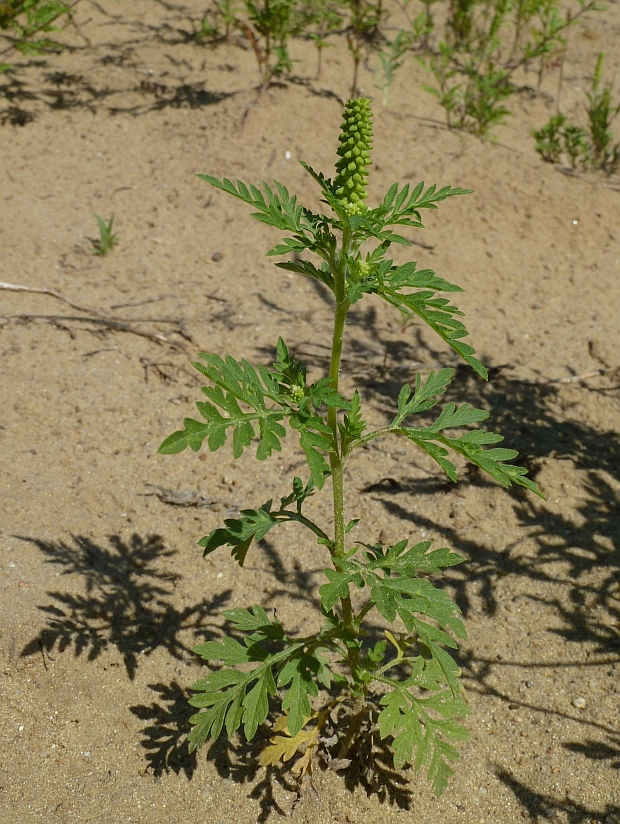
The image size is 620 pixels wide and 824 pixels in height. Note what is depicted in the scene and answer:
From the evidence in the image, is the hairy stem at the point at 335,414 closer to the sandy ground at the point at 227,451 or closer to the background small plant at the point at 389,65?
the sandy ground at the point at 227,451

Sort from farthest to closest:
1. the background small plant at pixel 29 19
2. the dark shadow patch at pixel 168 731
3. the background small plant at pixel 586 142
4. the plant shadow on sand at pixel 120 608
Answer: the background small plant at pixel 586 142 < the background small plant at pixel 29 19 < the plant shadow on sand at pixel 120 608 < the dark shadow patch at pixel 168 731

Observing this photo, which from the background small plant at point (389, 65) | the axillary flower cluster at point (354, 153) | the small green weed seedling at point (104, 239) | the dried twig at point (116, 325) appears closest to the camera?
the axillary flower cluster at point (354, 153)

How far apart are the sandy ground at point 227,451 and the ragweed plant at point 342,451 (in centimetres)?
40

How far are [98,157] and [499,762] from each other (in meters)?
4.87

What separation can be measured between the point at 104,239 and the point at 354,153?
3.34 metres

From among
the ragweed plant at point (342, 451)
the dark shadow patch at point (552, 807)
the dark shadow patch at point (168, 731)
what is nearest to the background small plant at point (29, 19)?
the ragweed plant at point (342, 451)

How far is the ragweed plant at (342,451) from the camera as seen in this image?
186 centimetres

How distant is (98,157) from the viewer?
575 cm

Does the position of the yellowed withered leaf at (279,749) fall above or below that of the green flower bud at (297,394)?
below

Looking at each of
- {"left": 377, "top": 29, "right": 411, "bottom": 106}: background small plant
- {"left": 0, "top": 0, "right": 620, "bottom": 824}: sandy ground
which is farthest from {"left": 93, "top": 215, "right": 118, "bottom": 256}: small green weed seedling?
{"left": 377, "top": 29, "right": 411, "bottom": 106}: background small plant

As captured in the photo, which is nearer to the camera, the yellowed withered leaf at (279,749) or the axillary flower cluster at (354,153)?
the axillary flower cluster at (354,153)

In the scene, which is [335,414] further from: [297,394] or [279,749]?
[279,749]

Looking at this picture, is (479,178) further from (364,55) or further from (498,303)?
(364,55)

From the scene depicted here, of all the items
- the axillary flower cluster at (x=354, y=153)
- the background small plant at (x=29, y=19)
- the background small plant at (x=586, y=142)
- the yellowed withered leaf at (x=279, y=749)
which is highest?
the axillary flower cluster at (x=354, y=153)
